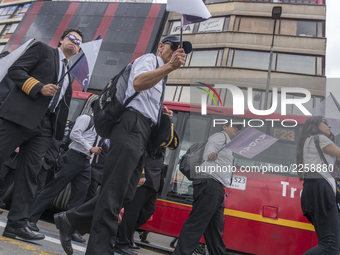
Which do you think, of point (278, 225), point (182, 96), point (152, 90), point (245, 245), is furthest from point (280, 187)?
point (182, 96)

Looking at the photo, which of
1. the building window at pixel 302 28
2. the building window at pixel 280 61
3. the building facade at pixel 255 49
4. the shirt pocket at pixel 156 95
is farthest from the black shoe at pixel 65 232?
the building window at pixel 302 28

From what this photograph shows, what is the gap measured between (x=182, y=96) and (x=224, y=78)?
3.20 m

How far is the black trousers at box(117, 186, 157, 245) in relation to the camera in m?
3.13

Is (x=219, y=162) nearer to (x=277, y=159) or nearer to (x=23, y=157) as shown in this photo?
(x=277, y=159)

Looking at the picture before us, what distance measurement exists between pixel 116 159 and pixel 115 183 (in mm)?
164

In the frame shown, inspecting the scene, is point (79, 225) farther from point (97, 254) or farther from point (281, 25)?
point (281, 25)

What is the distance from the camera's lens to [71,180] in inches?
138

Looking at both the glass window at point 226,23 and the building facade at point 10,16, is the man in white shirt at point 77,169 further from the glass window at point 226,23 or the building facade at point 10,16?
the building facade at point 10,16

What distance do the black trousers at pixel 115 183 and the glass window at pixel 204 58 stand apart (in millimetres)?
17147

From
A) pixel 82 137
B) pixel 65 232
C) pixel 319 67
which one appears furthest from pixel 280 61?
pixel 65 232

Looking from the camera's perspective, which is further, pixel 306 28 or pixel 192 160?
pixel 306 28

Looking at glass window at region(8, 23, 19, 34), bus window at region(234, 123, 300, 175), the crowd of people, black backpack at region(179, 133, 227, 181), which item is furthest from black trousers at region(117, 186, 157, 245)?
glass window at region(8, 23, 19, 34)

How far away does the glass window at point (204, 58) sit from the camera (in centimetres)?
1828

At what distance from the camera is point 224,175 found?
289 cm
